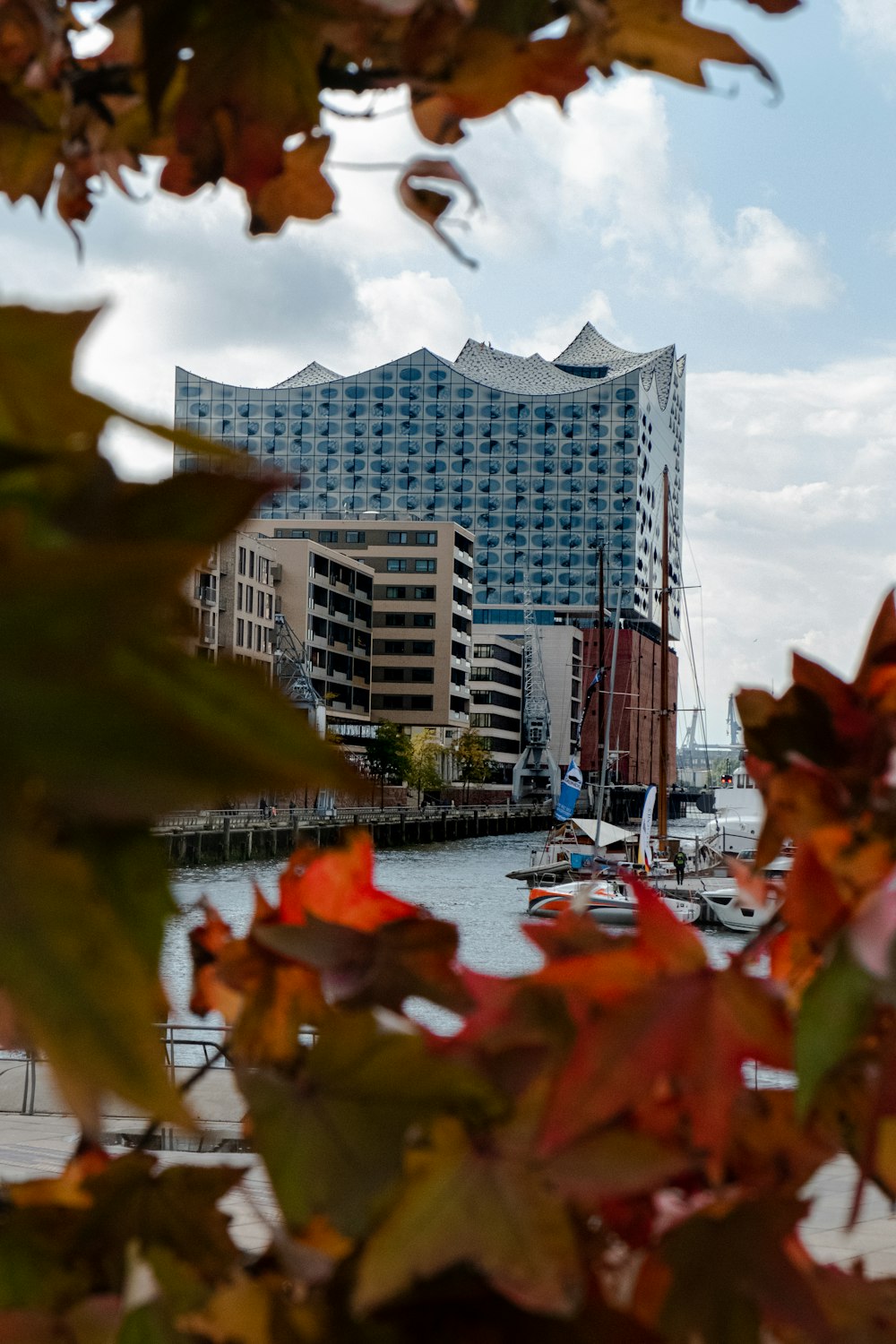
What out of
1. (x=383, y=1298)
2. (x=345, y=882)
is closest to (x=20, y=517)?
(x=383, y=1298)

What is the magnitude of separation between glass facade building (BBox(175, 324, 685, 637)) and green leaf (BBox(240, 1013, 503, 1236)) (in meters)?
94.7

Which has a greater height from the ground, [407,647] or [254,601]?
[254,601]

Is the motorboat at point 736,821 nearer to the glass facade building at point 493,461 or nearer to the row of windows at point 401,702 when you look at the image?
the glass facade building at point 493,461

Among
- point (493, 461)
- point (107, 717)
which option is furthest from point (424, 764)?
point (107, 717)

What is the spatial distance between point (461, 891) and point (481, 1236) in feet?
131

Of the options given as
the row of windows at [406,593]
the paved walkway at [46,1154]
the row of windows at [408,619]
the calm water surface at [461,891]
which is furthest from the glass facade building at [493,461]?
the paved walkway at [46,1154]

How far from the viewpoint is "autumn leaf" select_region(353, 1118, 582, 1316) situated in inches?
14.0

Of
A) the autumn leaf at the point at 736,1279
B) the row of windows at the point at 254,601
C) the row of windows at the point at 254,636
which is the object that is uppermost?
the row of windows at the point at 254,601

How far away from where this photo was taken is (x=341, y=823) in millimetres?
38312

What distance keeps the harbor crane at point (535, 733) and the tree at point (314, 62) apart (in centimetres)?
8624

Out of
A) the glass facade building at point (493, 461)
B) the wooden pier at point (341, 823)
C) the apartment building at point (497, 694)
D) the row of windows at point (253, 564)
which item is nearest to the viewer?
the wooden pier at point (341, 823)

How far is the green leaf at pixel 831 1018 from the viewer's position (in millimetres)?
352

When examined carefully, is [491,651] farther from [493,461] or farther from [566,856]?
[566,856]

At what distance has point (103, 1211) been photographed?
0.51 meters
